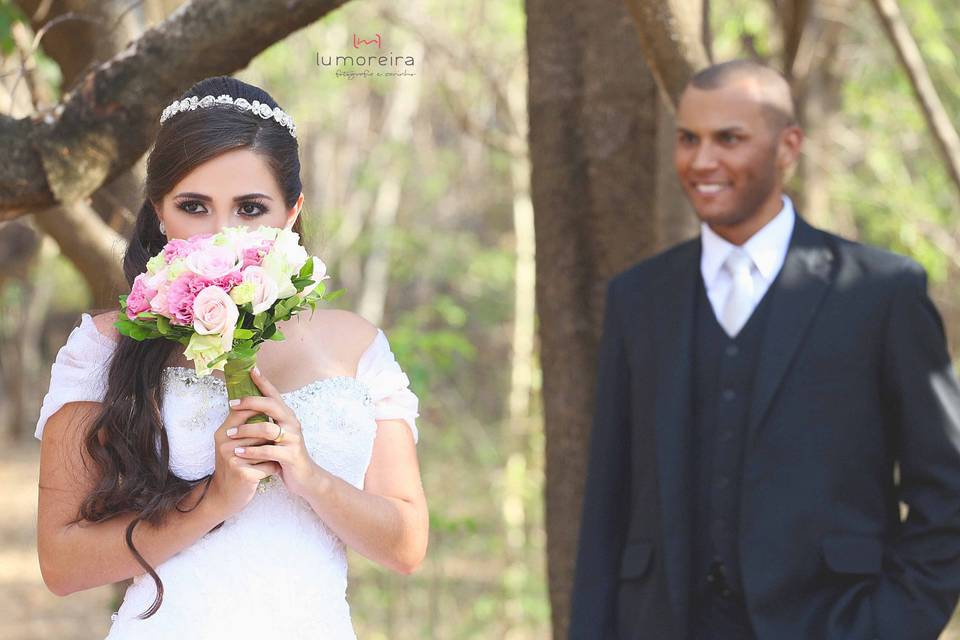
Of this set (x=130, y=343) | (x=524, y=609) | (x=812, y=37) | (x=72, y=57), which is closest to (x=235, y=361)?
(x=130, y=343)

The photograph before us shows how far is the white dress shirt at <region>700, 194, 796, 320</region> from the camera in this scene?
3254 mm

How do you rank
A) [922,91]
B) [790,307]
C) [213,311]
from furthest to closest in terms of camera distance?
1. [922,91]
2. [790,307]
3. [213,311]

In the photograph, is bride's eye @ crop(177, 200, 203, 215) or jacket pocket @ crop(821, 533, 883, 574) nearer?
bride's eye @ crop(177, 200, 203, 215)

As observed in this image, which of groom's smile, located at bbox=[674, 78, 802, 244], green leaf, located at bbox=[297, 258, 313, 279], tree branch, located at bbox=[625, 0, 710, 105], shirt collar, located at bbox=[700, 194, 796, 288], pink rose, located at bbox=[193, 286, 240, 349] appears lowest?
pink rose, located at bbox=[193, 286, 240, 349]

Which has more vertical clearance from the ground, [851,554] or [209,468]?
[209,468]

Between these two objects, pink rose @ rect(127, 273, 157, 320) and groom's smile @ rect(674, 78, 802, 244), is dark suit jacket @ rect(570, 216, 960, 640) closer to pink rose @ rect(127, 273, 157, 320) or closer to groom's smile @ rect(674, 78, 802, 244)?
groom's smile @ rect(674, 78, 802, 244)

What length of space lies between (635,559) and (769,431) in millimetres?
477

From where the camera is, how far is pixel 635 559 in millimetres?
3277

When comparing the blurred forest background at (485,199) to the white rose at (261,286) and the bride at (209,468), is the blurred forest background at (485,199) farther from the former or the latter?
the white rose at (261,286)

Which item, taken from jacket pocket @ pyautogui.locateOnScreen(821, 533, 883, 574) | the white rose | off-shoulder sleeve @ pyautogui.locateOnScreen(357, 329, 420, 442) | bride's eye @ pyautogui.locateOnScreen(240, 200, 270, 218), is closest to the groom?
jacket pocket @ pyautogui.locateOnScreen(821, 533, 883, 574)

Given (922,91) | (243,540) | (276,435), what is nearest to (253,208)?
(276,435)

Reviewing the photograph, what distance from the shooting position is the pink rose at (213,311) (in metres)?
2.27

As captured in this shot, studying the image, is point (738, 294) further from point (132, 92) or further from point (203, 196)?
point (132, 92)

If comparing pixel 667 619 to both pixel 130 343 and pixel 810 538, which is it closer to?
pixel 810 538
